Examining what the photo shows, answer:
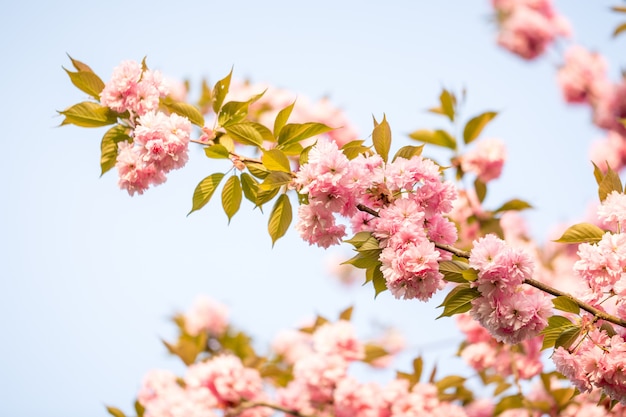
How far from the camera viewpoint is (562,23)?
19.1 ft

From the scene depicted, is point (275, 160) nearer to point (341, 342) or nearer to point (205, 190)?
point (205, 190)

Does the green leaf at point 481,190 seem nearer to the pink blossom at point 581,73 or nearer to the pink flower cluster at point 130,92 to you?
the pink flower cluster at point 130,92

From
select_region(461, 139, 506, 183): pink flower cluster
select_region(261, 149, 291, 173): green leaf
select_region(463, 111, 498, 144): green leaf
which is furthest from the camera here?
select_region(461, 139, 506, 183): pink flower cluster

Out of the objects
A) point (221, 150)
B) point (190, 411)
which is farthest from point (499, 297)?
point (190, 411)

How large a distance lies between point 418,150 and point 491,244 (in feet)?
0.98

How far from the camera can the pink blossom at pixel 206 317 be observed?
3.79 m

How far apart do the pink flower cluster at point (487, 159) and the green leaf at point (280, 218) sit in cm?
152

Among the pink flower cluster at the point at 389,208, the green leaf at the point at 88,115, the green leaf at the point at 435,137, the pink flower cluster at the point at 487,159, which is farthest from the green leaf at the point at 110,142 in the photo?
the pink flower cluster at the point at 487,159

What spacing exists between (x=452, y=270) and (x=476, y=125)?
4.76ft

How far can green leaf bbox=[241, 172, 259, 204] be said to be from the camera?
1.51 m

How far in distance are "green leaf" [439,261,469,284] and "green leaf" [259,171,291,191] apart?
0.42m

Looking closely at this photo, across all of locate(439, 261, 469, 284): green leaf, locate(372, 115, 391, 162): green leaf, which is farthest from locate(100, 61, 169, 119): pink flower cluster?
locate(439, 261, 469, 284): green leaf

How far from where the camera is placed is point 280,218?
59.2 inches

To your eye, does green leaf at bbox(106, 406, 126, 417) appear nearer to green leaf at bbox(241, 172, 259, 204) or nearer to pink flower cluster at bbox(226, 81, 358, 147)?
green leaf at bbox(241, 172, 259, 204)
